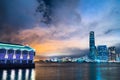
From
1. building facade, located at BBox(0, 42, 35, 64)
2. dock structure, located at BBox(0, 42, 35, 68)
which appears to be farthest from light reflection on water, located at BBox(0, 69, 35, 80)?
building facade, located at BBox(0, 42, 35, 64)

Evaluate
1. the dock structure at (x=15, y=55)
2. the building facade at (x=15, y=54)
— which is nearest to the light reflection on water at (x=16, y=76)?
the dock structure at (x=15, y=55)

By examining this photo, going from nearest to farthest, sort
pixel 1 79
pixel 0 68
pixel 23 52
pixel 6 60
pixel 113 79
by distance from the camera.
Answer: pixel 1 79 → pixel 113 79 → pixel 0 68 → pixel 6 60 → pixel 23 52

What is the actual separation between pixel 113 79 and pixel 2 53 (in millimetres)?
36190

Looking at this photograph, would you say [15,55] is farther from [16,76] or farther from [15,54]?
[16,76]

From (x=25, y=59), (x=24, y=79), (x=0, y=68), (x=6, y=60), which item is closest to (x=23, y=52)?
(x=25, y=59)

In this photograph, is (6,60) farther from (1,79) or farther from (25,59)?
(1,79)

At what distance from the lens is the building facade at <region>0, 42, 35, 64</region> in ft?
243

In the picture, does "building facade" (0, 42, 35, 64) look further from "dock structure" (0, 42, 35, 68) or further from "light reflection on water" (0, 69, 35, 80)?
"light reflection on water" (0, 69, 35, 80)

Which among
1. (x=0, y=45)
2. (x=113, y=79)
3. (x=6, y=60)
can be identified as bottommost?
(x=113, y=79)

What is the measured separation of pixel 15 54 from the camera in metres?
78.0

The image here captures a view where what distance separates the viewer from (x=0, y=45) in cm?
7375

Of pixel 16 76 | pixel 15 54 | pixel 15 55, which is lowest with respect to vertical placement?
pixel 16 76

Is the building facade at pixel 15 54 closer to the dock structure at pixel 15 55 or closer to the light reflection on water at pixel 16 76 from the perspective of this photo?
the dock structure at pixel 15 55

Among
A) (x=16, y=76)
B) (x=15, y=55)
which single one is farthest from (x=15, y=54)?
(x=16, y=76)
